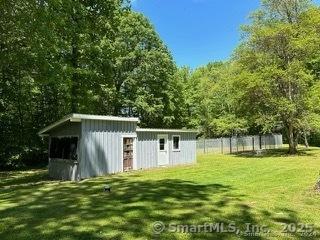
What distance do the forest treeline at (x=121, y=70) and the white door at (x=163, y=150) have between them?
5571 millimetres

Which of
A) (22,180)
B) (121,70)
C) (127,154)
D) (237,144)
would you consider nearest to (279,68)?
(237,144)

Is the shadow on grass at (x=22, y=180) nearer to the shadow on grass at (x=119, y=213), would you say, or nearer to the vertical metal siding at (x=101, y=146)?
the vertical metal siding at (x=101, y=146)

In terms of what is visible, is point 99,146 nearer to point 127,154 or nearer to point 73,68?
point 127,154

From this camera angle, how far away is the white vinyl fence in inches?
1502

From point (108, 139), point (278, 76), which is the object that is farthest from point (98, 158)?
point (278, 76)

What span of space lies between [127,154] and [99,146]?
2463 millimetres

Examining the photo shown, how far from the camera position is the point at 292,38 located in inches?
1133

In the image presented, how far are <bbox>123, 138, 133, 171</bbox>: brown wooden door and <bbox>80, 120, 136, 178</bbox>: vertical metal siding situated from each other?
1.40ft

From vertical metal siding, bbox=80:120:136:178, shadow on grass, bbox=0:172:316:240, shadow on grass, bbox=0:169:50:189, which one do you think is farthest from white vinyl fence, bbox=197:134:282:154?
shadow on grass, bbox=0:172:316:240

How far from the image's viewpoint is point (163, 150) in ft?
75.3

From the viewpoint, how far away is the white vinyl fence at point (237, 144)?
125 ft

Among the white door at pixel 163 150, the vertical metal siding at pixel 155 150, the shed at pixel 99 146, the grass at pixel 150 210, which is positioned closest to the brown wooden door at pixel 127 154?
the shed at pixel 99 146

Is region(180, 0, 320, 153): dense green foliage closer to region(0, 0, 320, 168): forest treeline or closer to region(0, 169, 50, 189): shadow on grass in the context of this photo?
region(0, 0, 320, 168): forest treeline

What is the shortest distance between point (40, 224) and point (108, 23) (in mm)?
15079
